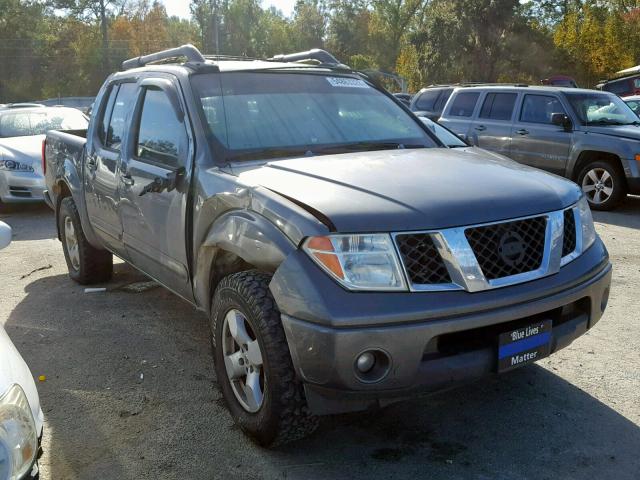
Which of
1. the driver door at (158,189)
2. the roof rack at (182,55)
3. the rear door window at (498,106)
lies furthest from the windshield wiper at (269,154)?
the rear door window at (498,106)

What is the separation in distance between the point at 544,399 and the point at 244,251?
70.7 inches

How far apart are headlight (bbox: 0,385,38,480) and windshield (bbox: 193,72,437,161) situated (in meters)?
1.83

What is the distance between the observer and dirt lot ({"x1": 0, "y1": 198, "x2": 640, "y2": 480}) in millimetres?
3080

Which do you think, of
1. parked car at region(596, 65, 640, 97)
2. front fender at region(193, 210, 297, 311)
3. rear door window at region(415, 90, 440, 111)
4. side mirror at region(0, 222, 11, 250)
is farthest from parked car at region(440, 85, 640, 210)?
parked car at region(596, 65, 640, 97)

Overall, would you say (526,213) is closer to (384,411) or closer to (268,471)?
(384,411)

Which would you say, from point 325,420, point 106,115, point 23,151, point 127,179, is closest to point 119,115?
point 106,115

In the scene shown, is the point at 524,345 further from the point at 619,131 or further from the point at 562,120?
the point at 562,120

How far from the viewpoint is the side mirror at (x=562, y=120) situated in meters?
9.77

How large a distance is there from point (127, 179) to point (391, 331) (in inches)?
96.9

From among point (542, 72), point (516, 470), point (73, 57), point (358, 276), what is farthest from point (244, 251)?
point (73, 57)

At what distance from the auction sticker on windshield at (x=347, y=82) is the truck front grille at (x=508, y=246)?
6.04 ft

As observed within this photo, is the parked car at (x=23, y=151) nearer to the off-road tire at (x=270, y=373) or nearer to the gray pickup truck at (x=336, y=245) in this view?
the gray pickup truck at (x=336, y=245)

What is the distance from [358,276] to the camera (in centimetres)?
274

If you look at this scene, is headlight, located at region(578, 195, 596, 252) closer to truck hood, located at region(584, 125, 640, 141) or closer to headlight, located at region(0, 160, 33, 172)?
truck hood, located at region(584, 125, 640, 141)
